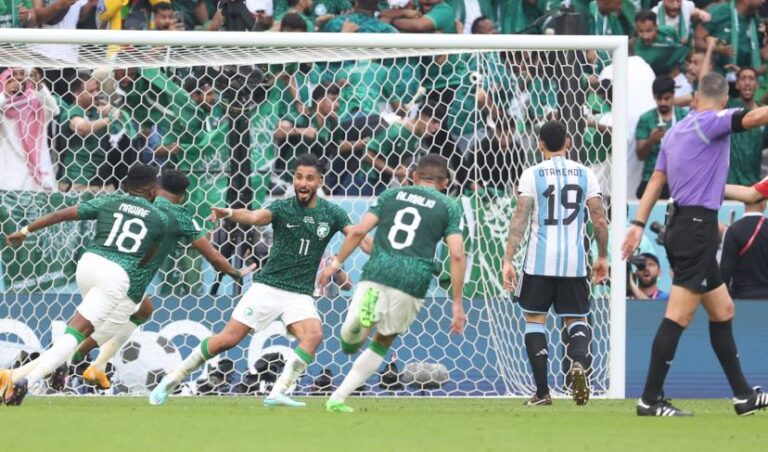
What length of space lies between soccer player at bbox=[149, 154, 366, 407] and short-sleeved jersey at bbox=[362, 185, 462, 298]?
1.12m

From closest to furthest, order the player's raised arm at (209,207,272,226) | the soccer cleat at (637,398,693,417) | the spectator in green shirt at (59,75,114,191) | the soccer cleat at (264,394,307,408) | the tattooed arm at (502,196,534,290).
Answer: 1. the soccer cleat at (637,398,693,417)
2. the soccer cleat at (264,394,307,408)
3. the player's raised arm at (209,207,272,226)
4. the tattooed arm at (502,196,534,290)
5. the spectator in green shirt at (59,75,114,191)

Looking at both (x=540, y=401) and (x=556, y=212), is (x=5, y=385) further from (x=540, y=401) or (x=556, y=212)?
(x=556, y=212)

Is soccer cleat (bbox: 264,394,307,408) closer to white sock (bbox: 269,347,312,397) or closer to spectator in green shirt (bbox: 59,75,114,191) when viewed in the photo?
white sock (bbox: 269,347,312,397)

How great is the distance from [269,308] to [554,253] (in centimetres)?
216

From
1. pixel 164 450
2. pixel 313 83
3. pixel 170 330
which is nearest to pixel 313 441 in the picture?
pixel 164 450

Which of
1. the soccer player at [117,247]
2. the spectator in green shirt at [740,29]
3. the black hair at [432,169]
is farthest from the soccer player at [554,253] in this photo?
the spectator in green shirt at [740,29]

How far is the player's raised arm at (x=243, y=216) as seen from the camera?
1041 cm

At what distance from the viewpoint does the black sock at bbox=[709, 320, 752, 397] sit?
366 inches

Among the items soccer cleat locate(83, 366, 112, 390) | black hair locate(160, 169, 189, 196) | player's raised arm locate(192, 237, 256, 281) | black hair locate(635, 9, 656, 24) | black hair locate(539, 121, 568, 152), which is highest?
black hair locate(635, 9, 656, 24)

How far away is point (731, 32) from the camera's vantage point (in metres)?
16.3

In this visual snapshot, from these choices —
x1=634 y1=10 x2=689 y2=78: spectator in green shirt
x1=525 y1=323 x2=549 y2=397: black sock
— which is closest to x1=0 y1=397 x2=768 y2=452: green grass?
x1=525 y1=323 x2=549 y2=397: black sock

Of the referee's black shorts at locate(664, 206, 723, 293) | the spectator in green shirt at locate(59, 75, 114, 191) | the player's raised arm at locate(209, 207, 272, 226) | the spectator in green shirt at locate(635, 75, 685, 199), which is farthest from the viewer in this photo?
the spectator in green shirt at locate(635, 75, 685, 199)

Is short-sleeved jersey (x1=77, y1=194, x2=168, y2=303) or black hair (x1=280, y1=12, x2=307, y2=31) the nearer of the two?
short-sleeved jersey (x1=77, y1=194, x2=168, y2=303)

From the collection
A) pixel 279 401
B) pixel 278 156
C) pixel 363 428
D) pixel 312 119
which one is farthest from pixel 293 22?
pixel 363 428
